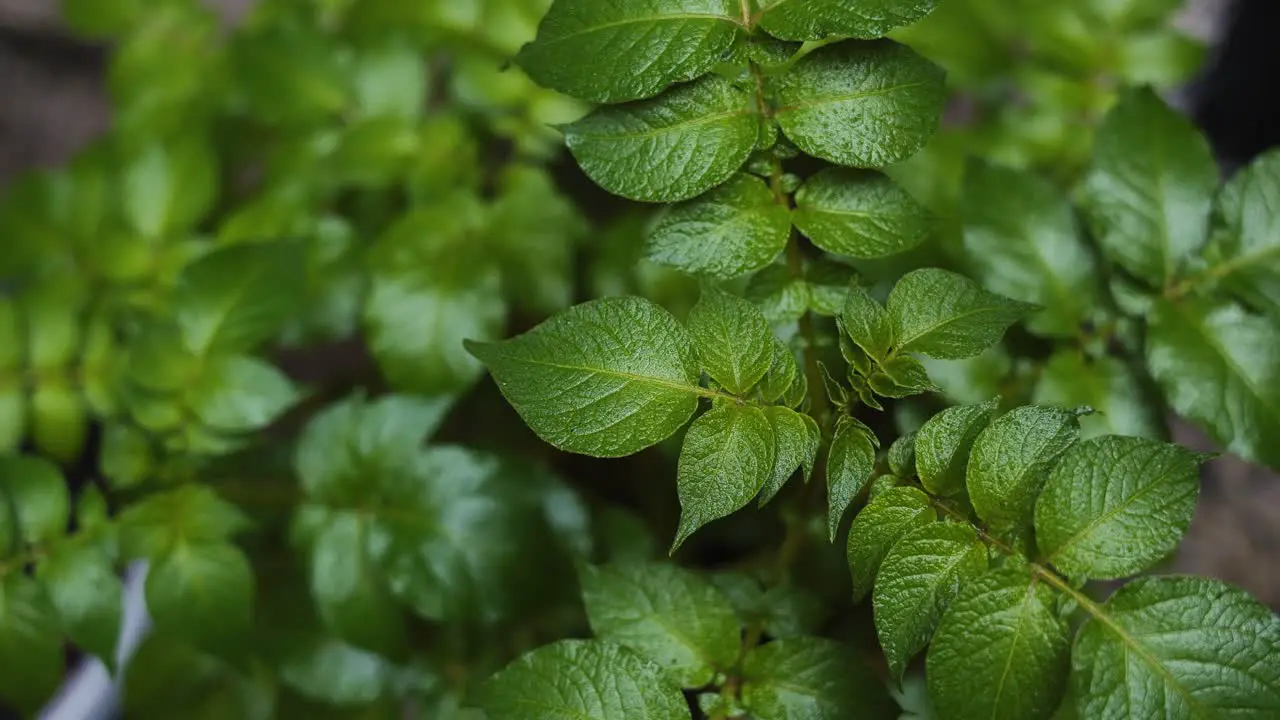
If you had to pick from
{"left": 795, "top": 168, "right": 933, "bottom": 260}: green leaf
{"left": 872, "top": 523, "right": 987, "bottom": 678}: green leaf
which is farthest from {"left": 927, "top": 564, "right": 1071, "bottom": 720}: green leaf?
{"left": 795, "top": 168, "right": 933, "bottom": 260}: green leaf

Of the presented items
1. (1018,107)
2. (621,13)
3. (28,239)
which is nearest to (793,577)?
(621,13)

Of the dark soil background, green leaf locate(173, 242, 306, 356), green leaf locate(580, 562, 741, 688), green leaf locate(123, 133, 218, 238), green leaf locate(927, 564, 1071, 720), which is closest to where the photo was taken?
green leaf locate(927, 564, 1071, 720)

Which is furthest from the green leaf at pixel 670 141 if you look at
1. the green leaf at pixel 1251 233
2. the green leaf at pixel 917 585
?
the green leaf at pixel 1251 233

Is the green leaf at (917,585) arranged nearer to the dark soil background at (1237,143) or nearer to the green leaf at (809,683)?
the green leaf at (809,683)

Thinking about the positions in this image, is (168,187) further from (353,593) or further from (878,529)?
(878,529)

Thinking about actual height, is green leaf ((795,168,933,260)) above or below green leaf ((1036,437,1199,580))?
above

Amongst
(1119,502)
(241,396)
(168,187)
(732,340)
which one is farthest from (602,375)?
(168,187)

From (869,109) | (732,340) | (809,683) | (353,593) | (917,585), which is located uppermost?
(869,109)

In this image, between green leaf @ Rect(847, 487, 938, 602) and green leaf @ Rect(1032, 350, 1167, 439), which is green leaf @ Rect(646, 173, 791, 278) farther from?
green leaf @ Rect(1032, 350, 1167, 439)
